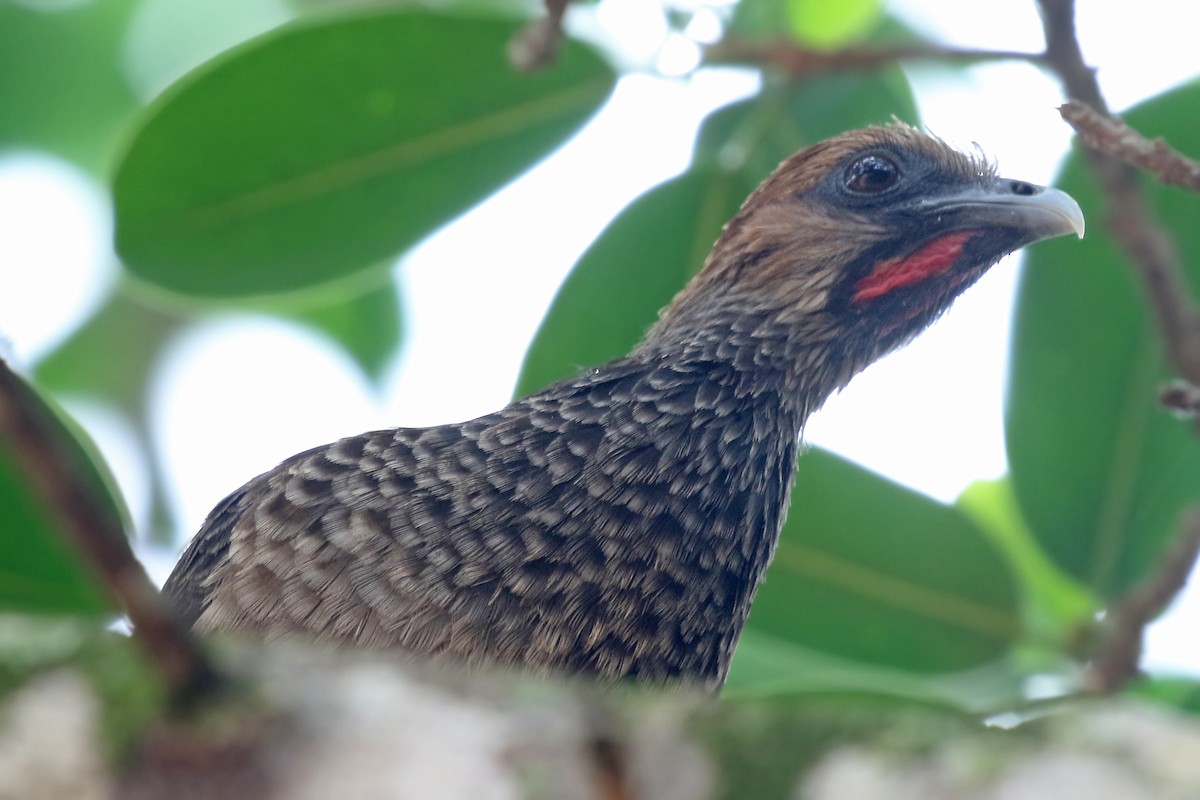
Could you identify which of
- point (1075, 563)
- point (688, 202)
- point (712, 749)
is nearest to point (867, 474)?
point (1075, 563)

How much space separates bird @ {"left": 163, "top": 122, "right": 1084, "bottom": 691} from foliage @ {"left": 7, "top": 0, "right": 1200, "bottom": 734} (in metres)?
0.18

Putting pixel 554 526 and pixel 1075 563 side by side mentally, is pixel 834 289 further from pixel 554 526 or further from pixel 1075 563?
pixel 554 526

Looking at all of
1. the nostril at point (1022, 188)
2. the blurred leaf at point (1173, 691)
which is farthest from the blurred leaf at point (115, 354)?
the blurred leaf at point (1173, 691)

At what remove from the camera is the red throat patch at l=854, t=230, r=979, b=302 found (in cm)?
379

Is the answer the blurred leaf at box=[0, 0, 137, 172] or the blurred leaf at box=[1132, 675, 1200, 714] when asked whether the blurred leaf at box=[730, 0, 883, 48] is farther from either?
the blurred leaf at box=[0, 0, 137, 172]

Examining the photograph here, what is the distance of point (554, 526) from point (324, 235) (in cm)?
131

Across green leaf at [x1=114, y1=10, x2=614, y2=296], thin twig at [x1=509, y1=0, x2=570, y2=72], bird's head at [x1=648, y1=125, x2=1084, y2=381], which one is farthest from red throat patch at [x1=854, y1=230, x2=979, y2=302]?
thin twig at [x1=509, y1=0, x2=570, y2=72]

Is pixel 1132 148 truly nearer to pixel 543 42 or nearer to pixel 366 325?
pixel 543 42

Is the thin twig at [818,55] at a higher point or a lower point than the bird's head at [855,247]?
higher

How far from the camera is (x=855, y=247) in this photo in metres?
3.90

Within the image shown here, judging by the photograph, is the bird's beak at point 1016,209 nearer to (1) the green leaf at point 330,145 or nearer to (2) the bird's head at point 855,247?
(2) the bird's head at point 855,247

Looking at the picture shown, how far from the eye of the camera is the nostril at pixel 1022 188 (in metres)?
3.66

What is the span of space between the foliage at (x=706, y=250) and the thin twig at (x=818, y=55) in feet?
1.36

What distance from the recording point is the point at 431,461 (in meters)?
3.07
